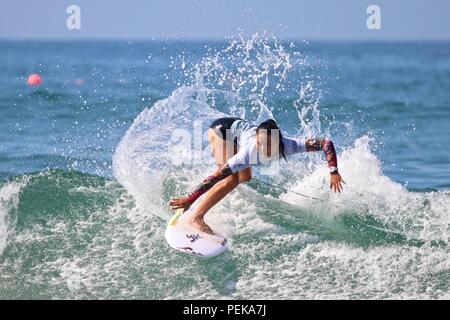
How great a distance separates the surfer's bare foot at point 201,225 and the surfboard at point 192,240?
0.10ft

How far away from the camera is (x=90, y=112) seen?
1656 centimetres

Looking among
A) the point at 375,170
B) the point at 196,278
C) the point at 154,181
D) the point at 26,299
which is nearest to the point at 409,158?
the point at 375,170

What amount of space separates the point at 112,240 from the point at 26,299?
42.6 inches

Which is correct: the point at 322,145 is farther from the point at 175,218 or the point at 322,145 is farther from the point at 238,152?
the point at 175,218

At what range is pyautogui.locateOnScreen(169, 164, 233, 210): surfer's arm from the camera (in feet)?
22.4

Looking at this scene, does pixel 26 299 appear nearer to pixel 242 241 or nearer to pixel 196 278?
pixel 196 278

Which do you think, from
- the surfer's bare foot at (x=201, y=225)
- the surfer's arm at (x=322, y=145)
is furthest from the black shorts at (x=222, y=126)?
the surfer's bare foot at (x=201, y=225)

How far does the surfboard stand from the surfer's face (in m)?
0.92

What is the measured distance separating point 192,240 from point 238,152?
889 millimetres

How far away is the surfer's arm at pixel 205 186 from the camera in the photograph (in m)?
6.82

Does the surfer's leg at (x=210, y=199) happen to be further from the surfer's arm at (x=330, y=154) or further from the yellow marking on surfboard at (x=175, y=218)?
the surfer's arm at (x=330, y=154)

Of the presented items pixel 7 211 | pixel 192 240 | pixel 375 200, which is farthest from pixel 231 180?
pixel 7 211

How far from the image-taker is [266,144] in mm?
6910

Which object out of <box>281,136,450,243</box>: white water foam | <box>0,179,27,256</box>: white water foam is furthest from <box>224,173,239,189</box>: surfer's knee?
<box>0,179,27,256</box>: white water foam
